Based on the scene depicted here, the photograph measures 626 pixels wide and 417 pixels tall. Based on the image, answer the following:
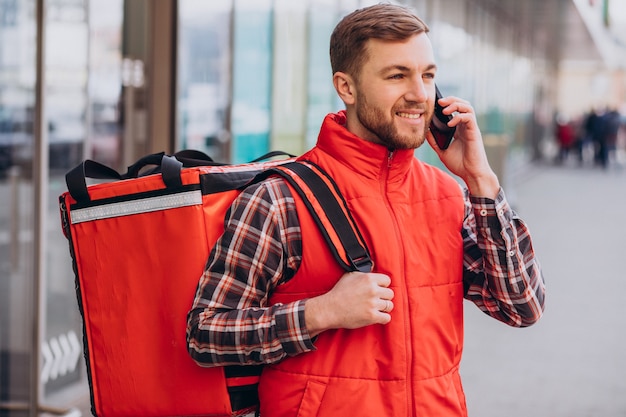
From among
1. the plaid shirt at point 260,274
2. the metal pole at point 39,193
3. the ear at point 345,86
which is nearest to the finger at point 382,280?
the plaid shirt at point 260,274

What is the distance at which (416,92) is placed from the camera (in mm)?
1935

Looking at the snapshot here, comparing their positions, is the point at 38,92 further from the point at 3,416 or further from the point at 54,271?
the point at 3,416

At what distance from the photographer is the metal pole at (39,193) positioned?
4.64 metres

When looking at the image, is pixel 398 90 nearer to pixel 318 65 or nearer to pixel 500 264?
pixel 500 264

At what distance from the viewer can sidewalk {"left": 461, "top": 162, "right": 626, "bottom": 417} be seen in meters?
5.55

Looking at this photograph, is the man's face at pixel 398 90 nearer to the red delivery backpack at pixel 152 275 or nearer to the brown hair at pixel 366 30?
the brown hair at pixel 366 30

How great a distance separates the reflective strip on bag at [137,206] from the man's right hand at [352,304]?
1.14ft

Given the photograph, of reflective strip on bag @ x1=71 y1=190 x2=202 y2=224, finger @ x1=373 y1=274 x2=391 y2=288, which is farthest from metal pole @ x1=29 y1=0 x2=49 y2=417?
finger @ x1=373 y1=274 x2=391 y2=288

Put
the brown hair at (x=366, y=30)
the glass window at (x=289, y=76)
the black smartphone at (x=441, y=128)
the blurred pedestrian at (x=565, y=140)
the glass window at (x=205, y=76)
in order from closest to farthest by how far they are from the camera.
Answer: the brown hair at (x=366, y=30)
the black smartphone at (x=441, y=128)
the glass window at (x=205, y=76)
the glass window at (x=289, y=76)
the blurred pedestrian at (x=565, y=140)

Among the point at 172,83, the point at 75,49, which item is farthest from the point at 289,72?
the point at 75,49

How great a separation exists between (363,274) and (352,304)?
6 cm

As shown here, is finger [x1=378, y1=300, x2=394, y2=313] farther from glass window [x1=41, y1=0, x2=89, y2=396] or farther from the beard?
glass window [x1=41, y1=0, x2=89, y2=396]

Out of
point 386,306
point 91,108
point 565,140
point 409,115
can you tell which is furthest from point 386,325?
point 565,140

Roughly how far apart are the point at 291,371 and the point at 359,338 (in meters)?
0.16
